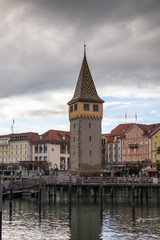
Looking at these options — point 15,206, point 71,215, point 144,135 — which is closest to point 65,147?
point 144,135

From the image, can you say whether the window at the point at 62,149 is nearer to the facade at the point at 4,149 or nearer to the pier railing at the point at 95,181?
the facade at the point at 4,149

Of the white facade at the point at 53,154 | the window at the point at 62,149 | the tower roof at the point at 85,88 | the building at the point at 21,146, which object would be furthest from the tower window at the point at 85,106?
the building at the point at 21,146

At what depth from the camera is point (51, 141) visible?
4781 inches

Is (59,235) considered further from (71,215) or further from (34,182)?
(34,182)

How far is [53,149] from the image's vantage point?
122m

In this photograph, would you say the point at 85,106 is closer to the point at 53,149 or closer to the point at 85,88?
the point at 85,88

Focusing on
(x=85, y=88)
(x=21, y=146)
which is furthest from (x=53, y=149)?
(x=85, y=88)

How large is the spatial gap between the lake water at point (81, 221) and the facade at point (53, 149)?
198 ft

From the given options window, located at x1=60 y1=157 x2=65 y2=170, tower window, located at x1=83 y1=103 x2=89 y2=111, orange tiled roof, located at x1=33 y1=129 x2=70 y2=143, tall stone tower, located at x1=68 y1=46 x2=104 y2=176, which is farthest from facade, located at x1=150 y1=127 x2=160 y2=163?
window, located at x1=60 y1=157 x2=65 y2=170

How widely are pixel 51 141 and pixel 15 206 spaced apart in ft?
210

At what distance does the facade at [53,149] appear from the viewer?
12175 cm

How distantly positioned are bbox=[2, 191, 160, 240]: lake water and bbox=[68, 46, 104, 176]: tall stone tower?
30654mm

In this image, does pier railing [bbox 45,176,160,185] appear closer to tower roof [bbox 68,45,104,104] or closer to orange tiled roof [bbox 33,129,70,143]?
tower roof [bbox 68,45,104,104]

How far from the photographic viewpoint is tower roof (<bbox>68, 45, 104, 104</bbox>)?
95894 millimetres
